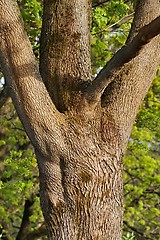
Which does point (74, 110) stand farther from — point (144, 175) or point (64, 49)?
point (144, 175)

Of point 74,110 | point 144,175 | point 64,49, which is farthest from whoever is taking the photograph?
point 144,175

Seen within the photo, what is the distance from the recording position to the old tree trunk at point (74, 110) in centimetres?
420

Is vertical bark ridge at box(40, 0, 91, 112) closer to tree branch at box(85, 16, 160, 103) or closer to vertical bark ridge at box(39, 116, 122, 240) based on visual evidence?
tree branch at box(85, 16, 160, 103)

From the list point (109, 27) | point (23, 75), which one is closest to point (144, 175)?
point (109, 27)

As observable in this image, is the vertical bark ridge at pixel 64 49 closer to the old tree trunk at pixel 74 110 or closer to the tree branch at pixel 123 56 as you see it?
the old tree trunk at pixel 74 110

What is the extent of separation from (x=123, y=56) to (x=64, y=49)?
873 mm

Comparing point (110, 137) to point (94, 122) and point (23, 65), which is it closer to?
point (94, 122)

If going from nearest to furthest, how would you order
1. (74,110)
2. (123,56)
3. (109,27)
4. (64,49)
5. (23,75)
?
1. (123,56)
2. (23,75)
3. (74,110)
4. (64,49)
5. (109,27)

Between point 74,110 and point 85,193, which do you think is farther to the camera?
point 74,110

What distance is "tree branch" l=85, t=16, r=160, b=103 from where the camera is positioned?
3586mm

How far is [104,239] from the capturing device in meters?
4.29

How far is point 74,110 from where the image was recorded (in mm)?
4422

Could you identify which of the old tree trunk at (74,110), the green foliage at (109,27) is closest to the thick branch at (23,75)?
the old tree trunk at (74,110)

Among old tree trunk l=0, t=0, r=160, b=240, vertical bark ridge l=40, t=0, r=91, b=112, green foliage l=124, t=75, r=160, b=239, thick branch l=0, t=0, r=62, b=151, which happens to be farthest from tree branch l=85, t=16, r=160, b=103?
green foliage l=124, t=75, r=160, b=239
